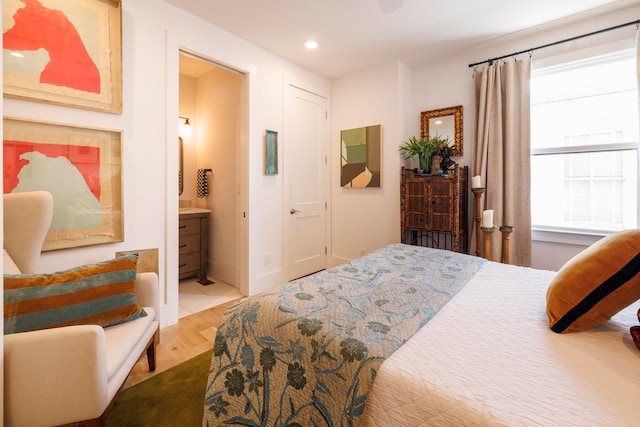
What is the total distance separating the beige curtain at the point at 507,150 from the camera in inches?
112

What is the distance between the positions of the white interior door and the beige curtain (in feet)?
6.21

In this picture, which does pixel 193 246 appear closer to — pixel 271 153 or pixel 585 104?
pixel 271 153

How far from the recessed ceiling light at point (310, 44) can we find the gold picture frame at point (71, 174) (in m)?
2.00

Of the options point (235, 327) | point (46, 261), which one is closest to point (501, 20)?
point (235, 327)

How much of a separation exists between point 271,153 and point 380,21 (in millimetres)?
1643

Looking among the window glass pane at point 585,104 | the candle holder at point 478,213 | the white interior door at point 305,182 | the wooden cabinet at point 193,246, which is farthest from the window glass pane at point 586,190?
the wooden cabinet at point 193,246

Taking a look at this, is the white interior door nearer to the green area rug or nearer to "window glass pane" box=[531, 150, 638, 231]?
the green area rug

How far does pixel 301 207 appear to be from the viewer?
3779 millimetres

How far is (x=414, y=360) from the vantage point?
2.84 ft

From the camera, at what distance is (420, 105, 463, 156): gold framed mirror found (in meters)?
3.31

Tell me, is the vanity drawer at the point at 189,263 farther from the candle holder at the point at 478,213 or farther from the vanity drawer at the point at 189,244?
the candle holder at the point at 478,213

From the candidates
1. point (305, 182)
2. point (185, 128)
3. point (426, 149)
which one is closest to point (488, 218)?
point (426, 149)

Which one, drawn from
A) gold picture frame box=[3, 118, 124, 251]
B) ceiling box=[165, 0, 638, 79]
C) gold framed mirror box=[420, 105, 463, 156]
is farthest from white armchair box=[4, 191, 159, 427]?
gold framed mirror box=[420, 105, 463, 156]

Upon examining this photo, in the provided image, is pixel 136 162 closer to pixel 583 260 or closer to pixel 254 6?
pixel 254 6
